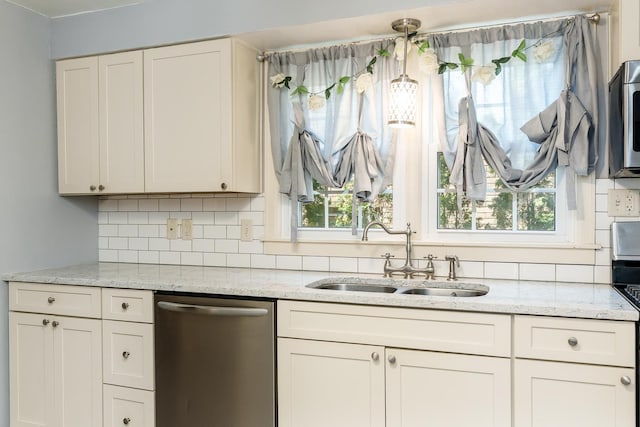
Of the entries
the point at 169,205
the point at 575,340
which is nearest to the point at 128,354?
the point at 169,205

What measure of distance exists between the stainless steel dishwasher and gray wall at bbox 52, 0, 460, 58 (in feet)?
4.38

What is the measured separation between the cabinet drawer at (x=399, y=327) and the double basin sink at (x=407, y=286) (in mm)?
234

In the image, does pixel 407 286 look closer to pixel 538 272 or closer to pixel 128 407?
pixel 538 272

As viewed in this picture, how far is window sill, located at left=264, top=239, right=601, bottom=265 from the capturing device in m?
2.43

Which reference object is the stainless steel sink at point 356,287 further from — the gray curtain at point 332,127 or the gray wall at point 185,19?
the gray wall at point 185,19

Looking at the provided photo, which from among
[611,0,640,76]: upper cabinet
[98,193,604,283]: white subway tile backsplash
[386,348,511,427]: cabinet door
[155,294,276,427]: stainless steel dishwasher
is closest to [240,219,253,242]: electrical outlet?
[98,193,604,283]: white subway tile backsplash

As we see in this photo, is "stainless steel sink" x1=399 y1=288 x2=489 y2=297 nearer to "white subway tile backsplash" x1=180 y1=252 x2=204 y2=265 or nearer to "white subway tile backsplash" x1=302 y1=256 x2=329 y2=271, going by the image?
"white subway tile backsplash" x1=302 y1=256 x2=329 y2=271

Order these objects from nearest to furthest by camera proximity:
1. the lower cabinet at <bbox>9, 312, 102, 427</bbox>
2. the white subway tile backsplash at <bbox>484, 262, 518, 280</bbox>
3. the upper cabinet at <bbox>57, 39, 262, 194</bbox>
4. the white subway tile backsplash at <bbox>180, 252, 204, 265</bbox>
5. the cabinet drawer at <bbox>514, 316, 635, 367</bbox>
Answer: the cabinet drawer at <bbox>514, 316, 635, 367</bbox>
the white subway tile backsplash at <bbox>484, 262, 518, 280</bbox>
the lower cabinet at <bbox>9, 312, 102, 427</bbox>
the upper cabinet at <bbox>57, 39, 262, 194</bbox>
the white subway tile backsplash at <bbox>180, 252, 204, 265</bbox>

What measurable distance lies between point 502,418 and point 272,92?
194cm

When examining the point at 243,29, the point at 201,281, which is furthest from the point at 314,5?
the point at 201,281

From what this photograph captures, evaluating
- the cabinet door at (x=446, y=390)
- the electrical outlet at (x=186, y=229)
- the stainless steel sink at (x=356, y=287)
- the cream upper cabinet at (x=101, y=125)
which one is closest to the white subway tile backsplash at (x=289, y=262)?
the stainless steel sink at (x=356, y=287)

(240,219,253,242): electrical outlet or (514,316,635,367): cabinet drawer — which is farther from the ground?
(240,219,253,242): electrical outlet

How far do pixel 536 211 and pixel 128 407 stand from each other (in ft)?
7.02

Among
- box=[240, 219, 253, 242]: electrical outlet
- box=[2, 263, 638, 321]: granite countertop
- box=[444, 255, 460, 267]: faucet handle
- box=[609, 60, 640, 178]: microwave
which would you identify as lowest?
box=[2, 263, 638, 321]: granite countertop
